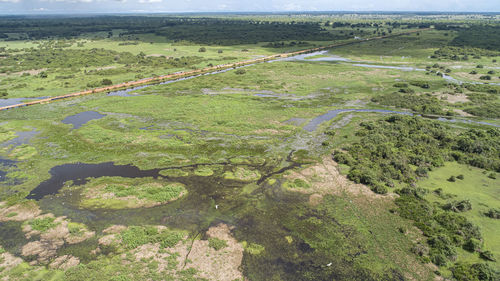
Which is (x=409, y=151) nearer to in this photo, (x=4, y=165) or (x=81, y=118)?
(x=4, y=165)

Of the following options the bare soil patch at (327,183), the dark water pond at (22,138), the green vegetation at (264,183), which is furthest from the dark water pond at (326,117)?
the dark water pond at (22,138)

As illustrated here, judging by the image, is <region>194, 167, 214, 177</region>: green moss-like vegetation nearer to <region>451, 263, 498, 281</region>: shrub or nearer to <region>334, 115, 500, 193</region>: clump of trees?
<region>334, 115, 500, 193</region>: clump of trees

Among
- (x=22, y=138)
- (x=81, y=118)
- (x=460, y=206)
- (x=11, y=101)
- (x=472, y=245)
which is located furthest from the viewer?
(x=11, y=101)

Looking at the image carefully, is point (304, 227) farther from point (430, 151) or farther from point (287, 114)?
point (287, 114)

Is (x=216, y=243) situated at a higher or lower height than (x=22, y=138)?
lower

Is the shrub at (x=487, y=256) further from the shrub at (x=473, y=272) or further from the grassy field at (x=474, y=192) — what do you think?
the shrub at (x=473, y=272)

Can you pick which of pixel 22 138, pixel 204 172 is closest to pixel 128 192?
pixel 204 172

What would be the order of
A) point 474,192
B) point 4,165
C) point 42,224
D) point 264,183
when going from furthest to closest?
point 4,165
point 264,183
point 474,192
point 42,224
